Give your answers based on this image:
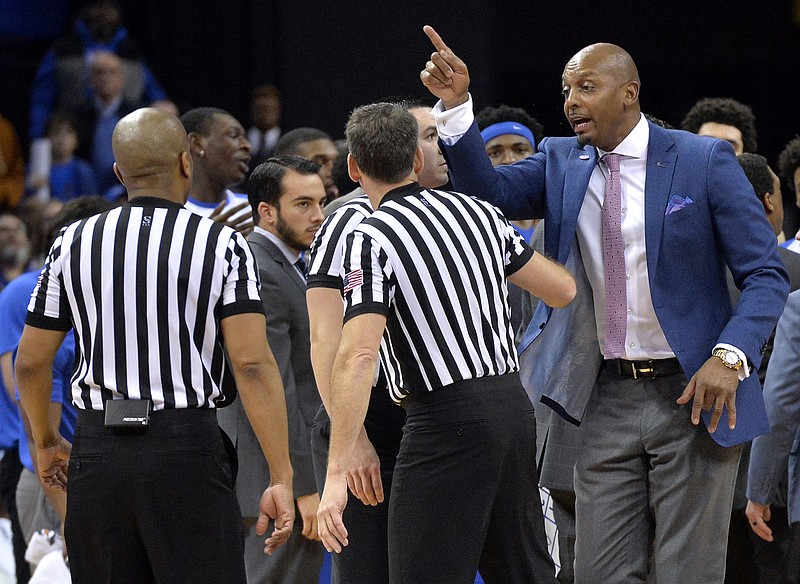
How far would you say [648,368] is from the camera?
3.71 m

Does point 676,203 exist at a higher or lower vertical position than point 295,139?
higher

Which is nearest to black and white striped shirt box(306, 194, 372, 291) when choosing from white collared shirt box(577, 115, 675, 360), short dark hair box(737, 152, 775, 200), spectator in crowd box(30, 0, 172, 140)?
white collared shirt box(577, 115, 675, 360)

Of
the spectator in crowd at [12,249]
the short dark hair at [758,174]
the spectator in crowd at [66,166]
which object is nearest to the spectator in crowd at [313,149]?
the short dark hair at [758,174]

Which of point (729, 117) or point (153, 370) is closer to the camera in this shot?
point (153, 370)

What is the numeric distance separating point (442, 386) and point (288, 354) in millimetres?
1302

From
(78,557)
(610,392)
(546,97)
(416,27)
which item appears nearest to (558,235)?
(610,392)

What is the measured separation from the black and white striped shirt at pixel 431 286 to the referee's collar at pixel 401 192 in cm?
3

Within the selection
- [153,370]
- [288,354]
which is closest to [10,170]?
[288,354]

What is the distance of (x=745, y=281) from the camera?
3.57 metres

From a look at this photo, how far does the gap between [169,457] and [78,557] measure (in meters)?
0.38

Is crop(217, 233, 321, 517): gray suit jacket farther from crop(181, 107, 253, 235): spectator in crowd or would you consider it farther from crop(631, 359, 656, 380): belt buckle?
crop(631, 359, 656, 380): belt buckle

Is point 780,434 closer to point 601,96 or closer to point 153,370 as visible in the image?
point 601,96

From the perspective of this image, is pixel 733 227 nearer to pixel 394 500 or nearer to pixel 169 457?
pixel 394 500

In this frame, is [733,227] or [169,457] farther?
[733,227]
